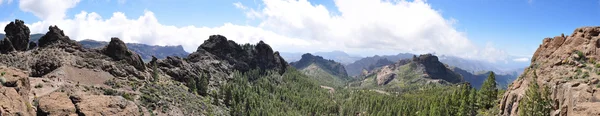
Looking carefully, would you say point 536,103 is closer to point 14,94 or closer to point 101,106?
point 101,106

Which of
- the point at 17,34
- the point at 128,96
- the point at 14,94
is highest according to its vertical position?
the point at 17,34

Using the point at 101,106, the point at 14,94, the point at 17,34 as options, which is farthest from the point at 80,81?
the point at 14,94

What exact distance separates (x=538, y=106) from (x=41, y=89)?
106 metres

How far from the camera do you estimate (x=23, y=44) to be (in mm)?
109062

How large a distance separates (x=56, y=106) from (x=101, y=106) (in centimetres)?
837

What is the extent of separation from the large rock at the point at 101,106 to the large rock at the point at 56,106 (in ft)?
5.35

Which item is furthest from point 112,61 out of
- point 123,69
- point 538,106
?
point 538,106

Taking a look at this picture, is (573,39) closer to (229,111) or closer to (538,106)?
(538,106)

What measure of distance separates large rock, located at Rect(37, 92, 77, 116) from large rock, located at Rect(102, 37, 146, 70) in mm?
72257

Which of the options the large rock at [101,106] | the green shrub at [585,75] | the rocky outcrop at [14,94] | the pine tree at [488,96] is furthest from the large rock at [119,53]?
the green shrub at [585,75]

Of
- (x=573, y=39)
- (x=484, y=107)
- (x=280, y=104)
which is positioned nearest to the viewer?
(x=573, y=39)

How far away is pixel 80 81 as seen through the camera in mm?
94125

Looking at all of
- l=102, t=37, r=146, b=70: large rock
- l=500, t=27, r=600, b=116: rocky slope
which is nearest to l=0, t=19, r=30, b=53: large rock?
l=102, t=37, r=146, b=70: large rock

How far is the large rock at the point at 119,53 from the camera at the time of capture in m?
125
